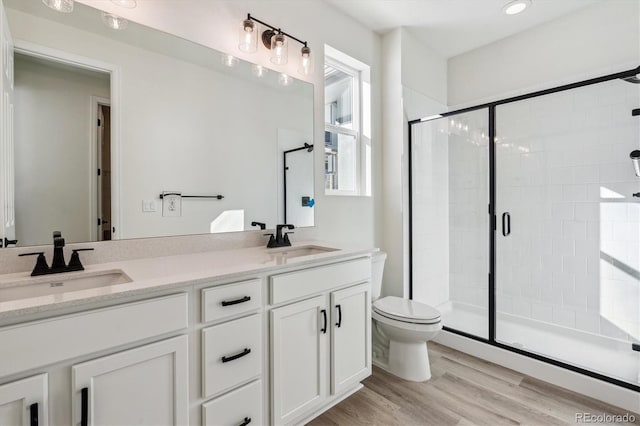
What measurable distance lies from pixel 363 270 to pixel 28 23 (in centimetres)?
193

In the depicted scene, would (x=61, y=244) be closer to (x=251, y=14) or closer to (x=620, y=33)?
(x=251, y=14)

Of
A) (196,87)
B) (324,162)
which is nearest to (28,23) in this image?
(196,87)

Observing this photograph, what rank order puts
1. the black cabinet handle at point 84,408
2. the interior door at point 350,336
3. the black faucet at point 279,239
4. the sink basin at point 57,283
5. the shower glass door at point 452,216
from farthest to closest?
the shower glass door at point 452,216 → the black faucet at point 279,239 → the interior door at point 350,336 → the sink basin at point 57,283 → the black cabinet handle at point 84,408

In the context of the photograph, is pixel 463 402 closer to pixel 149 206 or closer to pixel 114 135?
pixel 149 206

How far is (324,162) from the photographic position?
2279 mm

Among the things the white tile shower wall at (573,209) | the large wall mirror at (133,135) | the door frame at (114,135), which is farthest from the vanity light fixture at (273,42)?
the white tile shower wall at (573,209)

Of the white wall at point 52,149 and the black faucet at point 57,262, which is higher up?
the white wall at point 52,149

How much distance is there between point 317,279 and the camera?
1.54 meters

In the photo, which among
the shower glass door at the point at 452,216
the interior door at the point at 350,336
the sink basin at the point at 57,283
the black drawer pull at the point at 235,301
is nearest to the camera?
the sink basin at the point at 57,283

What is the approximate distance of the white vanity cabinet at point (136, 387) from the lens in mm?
894

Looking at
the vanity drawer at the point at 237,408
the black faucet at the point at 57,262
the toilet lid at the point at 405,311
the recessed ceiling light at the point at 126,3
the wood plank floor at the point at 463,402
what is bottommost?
the wood plank floor at the point at 463,402

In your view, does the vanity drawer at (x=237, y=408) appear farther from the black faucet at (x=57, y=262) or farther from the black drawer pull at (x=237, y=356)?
the black faucet at (x=57, y=262)

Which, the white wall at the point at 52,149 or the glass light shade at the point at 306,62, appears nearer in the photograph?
the white wall at the point at 52,149

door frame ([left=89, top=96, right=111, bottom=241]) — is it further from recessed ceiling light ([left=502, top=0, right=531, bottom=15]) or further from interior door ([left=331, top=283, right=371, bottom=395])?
recessed ceiling light ([left=502, top=0, right=531, bottom=15])
